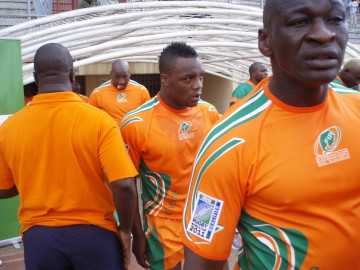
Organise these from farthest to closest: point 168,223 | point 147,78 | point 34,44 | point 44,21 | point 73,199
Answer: point 147,78 < point 44,21 < point 34,44 < point 168,223 < point 73,199

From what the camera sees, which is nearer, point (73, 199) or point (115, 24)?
point (73, 199)

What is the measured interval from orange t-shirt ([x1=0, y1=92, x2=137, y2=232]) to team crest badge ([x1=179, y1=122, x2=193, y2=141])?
0.77m

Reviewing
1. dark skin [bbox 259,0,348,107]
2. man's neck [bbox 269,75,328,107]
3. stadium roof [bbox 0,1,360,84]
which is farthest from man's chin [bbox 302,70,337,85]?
stadium roof [bbox 0,1,360,84]

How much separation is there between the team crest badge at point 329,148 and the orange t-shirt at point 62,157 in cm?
152

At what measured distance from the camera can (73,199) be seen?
3.06 meters

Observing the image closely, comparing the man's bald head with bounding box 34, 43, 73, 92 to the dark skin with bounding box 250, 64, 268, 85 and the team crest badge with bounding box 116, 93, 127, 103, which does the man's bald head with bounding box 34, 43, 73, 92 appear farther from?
the team crest badge with bounding box 116, 93, 127, 103

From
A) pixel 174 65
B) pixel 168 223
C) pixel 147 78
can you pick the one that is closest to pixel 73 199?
pixel 168 223

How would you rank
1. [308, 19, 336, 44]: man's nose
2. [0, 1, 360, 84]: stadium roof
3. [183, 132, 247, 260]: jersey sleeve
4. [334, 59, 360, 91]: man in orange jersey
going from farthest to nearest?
1. [0, 1, 360, 84]: stadium roof
2. [334, 59, 360, 91]: man in orange jersey
3. [183, 132, 247, 260]: jersey sleeve
4. [308, 19, 336, 44]: man's nose

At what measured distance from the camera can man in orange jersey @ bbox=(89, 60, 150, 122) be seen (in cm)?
830

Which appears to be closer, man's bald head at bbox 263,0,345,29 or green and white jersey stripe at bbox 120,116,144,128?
man's bald head at bbox 263,0,345,29

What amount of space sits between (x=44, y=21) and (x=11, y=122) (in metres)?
5.72

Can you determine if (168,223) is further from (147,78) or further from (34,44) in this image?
(147,78)

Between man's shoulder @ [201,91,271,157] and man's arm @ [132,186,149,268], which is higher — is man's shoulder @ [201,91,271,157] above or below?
above

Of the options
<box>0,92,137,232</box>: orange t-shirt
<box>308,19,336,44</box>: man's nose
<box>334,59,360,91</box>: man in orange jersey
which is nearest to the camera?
<box>308,19,336,44</box>: man's nose
